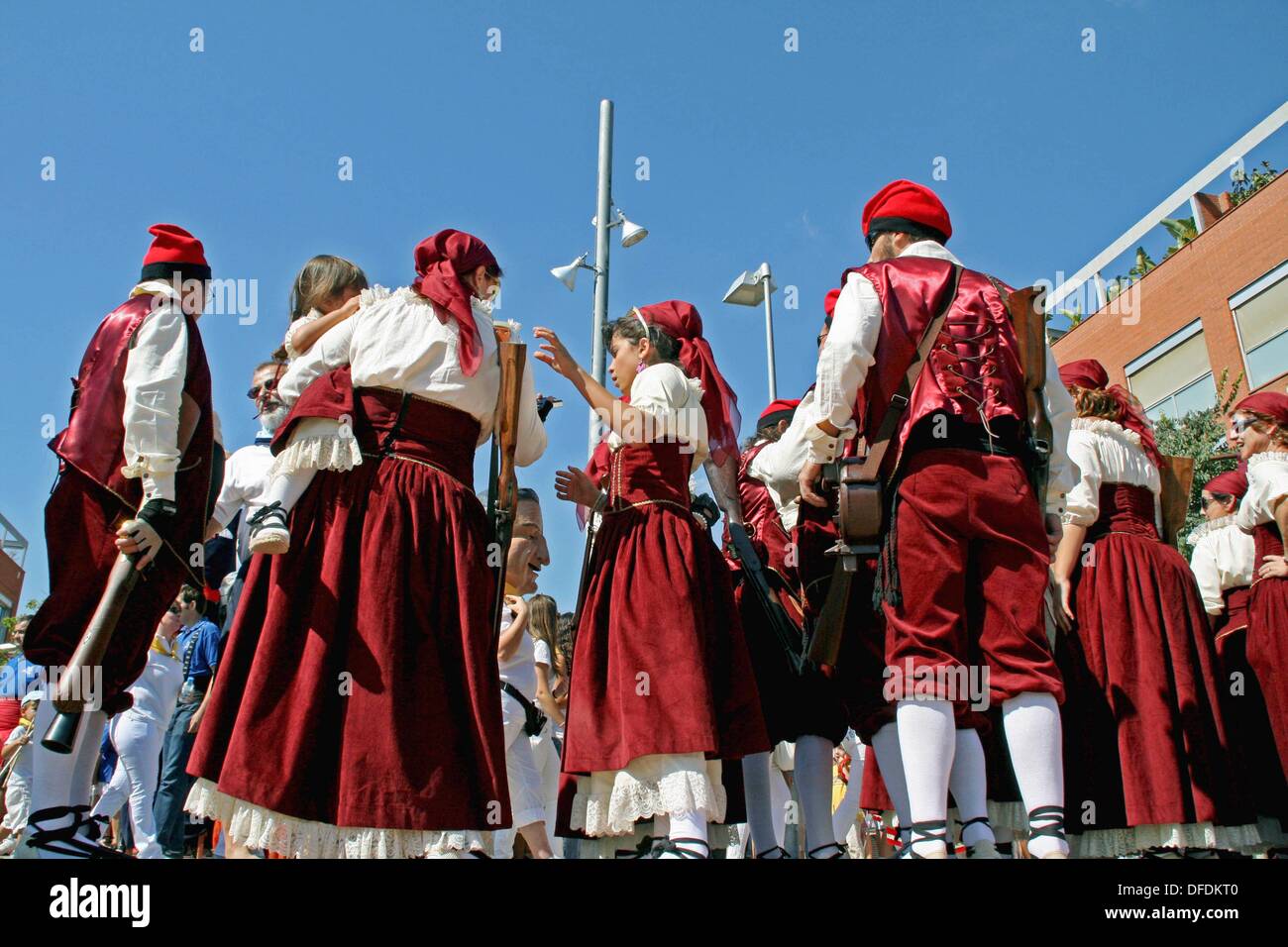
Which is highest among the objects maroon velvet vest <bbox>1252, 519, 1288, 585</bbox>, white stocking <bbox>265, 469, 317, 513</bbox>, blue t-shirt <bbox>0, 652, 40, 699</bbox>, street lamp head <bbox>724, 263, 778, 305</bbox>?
street lamp head <bbox>724, 263, 778, 305</bbox>

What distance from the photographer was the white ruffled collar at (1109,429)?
509 cm

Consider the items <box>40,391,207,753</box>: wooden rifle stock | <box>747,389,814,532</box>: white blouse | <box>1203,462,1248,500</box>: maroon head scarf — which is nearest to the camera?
<box>40,391,207,753</box>: wooden rifle stock

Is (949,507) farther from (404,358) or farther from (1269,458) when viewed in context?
(1269,458)

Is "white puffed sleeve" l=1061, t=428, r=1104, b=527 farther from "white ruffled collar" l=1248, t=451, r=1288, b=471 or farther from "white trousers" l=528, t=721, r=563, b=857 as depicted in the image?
"white trousers" l=528, t=721, r=563, b=857

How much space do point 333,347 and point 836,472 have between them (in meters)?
1.76

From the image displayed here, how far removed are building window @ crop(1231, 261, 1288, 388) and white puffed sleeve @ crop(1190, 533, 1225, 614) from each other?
16304 millimetres

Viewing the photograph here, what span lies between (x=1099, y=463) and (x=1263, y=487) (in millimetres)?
1120

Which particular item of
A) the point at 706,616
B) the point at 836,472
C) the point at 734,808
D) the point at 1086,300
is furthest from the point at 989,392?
the point at 1086,300

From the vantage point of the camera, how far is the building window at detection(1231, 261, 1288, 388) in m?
20.3

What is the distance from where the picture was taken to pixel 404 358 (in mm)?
3801

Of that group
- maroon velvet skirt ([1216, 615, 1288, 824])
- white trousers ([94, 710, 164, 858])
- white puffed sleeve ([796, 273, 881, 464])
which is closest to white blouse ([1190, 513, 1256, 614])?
maroon velvet skirt ([1216, 615, 1288, 824])

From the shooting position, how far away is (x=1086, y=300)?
26.1m

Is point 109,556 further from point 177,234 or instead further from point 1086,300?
point 1086,300
